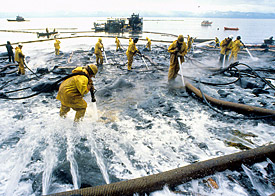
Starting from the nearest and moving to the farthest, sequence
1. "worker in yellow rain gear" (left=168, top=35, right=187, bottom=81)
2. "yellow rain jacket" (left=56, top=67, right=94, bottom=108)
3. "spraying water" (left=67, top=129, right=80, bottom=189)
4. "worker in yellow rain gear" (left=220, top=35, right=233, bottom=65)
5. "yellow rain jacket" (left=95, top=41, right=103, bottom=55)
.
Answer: "spraying water" (left=67, top=129, right=80, bottom=189), "yellow rain jacket" (left=56, top=67, right=94, bottom=108), "worker in yellow rain gear" (left=168, top=35, right=187, bottom=81), "worker in yellow rain gear" (left=220, top=35, right=233, bottom=65), "yellow rain jacket" (left=95, top=41, right=103, bottom=55)

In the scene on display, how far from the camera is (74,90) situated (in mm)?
3107

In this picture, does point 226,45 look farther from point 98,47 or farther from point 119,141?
point 119,141

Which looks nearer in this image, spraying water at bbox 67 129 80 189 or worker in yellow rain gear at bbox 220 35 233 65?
spraying water at bbox 67 129 80 189

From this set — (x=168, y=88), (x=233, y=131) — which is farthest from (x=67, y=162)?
(x=168, y=88)

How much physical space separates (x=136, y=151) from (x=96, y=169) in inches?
31.4

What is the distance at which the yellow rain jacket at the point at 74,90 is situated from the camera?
297 centimetres

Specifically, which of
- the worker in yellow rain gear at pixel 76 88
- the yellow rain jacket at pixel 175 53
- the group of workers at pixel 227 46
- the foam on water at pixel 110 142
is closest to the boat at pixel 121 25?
the group of workers at pixel 227 46

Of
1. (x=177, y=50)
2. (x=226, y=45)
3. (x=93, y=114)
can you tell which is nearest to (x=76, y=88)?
(x=93, y=114)

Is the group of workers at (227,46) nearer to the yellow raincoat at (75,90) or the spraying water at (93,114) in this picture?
the spraying water at (93,114)

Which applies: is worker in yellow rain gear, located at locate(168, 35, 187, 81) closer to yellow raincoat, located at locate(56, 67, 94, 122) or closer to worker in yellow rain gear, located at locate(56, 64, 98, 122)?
worker in yellow rain gear, located at locate(56, 64, 98, 122)

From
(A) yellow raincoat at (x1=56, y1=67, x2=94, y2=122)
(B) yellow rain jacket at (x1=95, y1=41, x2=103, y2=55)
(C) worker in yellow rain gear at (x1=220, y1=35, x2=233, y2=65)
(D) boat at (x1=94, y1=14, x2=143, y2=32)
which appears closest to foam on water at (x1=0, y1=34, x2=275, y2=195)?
(A) yellow raincoat at (x1=56, y1=67, x2=94, y2=122)

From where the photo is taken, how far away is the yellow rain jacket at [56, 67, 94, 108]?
2967mm

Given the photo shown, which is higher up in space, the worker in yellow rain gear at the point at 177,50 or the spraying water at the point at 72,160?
the worker in yellow rain gear at the point at 177,50

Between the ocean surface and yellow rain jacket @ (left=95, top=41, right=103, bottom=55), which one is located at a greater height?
yellow rain jacket @ (left=95, top=41, right=103, bottom=55)
